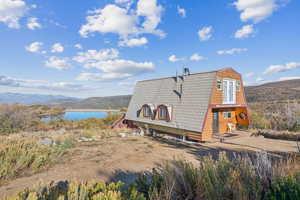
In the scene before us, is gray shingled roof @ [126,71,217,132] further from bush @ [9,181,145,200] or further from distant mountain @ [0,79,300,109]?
distant mountain @ [0,79,300,109]

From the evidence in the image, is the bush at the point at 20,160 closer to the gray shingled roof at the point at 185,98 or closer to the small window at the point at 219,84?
the gray shingled roof at the point at 185,98

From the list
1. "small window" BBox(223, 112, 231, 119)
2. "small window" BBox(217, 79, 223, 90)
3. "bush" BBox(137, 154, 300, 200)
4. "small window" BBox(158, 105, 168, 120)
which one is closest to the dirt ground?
"bush" BBox(137, 154, 300, 200)

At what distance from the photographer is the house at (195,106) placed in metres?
10.7

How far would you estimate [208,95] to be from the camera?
10648 millimetres

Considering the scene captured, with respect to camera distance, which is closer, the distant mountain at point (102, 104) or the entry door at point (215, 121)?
the entry door at point (215, 121)

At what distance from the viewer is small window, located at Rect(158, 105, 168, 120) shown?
1277 centimetres

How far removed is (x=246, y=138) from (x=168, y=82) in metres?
7.87

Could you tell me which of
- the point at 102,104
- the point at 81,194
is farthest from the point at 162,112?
the point at 102,104

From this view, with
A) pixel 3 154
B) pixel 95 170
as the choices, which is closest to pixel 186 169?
pixel 95 170

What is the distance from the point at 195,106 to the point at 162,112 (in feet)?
10.2

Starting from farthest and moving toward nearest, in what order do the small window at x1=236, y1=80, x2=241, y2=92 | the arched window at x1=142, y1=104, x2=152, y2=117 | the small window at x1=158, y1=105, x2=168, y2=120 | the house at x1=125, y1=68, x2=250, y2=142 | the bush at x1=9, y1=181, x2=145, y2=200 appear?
the arched window at x1=142, y1=104, x2=152, y2=117 → the small window at x1=236, y1=80, x2=241, y2=92 → the small window at x1=158, y1=105, x2=168, y2=120 → the house at x1=125, y1=68, x2=250, y2=142 → the bush at x1=9, y1=181, x2=145, y2=200

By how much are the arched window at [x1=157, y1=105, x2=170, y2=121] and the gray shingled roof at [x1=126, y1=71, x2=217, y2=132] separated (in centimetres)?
36

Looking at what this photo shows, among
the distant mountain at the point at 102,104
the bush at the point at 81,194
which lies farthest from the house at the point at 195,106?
the distant mountain at the point at 102,104

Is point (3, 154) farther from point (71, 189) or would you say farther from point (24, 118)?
point (24, 118)
